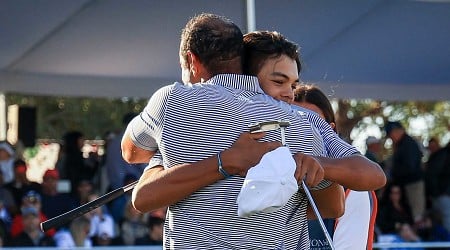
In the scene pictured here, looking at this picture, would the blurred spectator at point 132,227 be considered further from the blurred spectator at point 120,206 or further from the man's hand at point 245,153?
the man's hand at point 245,153

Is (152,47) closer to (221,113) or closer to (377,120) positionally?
(221,113)

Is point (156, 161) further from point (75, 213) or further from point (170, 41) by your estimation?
point (170, 41)

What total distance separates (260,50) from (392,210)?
9286 millimetres

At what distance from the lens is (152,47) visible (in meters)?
10.4

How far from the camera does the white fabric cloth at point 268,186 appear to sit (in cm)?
280

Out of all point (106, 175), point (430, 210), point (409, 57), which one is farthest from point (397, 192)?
point (106, 175)

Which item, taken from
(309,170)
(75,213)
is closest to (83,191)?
(75,213)

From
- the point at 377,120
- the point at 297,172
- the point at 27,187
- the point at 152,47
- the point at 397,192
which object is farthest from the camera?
the point at 377,120

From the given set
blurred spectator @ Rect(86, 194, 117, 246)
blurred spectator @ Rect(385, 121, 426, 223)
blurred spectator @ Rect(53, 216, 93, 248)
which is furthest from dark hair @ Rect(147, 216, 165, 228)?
blurred spectator @ Rect(385, 121, 426, 223)

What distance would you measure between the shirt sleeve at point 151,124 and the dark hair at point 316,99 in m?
0.97

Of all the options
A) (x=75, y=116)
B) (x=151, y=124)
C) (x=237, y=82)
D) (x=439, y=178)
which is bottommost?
(x=75, y=116)

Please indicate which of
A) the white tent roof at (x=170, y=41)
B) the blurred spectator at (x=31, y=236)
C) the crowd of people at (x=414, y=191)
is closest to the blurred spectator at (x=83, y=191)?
the white tent roof at (x=170, y=41)

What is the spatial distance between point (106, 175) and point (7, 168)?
111cm

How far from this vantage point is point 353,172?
3031 mm
